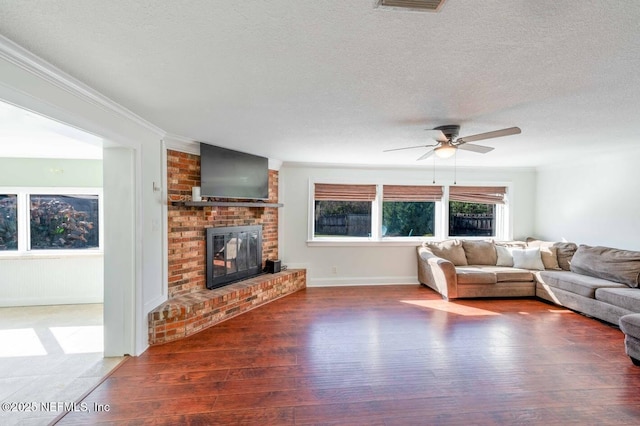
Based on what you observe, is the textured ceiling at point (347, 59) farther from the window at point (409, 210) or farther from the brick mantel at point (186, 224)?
the window at point (409, 210)

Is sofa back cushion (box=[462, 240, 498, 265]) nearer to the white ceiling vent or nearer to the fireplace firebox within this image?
the fireplace firebox

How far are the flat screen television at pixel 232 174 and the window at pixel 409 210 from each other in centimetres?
234

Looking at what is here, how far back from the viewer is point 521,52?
Answer: 152 cm

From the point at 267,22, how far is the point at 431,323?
3.52 m

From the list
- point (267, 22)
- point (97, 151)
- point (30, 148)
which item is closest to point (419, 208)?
point (267, 22)

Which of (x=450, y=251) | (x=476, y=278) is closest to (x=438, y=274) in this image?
(x=476, y=278)

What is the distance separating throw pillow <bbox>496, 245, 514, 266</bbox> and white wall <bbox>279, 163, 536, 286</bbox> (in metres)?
1.02

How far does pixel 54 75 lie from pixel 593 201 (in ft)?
21.5

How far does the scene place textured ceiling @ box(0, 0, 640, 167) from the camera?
1226 millimetres


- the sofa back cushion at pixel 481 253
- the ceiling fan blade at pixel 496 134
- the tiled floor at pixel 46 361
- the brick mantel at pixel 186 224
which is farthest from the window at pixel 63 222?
the sofa back cushion at pixel 481 253

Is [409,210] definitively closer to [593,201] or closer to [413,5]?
[593,201]

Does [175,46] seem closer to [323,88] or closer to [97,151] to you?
[323,88]

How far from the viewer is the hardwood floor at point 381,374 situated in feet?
6.51

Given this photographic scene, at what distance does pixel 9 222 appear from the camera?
165 inches
